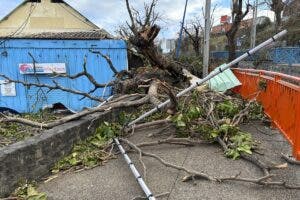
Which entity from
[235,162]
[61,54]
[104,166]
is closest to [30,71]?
[61,54]

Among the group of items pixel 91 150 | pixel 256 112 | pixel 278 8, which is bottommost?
pixel 91 150

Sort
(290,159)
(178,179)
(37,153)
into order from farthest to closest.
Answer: (37,153) → (290,159) → (178,179)

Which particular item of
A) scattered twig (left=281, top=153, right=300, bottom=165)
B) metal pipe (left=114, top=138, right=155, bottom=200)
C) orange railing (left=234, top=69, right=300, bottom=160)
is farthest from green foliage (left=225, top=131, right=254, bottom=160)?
metal pipe (left=114, top=138, right=155, bottom=200)

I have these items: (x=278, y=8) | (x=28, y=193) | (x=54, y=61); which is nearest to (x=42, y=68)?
(x=54, y=61)

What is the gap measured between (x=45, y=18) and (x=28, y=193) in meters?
15.6

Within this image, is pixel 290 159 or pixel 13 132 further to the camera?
pixel 13 132

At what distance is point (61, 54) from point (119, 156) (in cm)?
911

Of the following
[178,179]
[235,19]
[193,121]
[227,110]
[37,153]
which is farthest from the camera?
[235,19]

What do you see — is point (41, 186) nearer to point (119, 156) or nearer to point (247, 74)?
point (119, 156)

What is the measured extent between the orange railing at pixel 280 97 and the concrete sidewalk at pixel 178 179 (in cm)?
35

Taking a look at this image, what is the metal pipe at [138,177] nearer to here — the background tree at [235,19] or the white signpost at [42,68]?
the white signpost at [42,68]

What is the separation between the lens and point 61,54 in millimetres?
14359

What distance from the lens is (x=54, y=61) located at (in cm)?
1432

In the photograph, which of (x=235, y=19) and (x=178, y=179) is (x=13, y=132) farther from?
(x=235, y=19)
